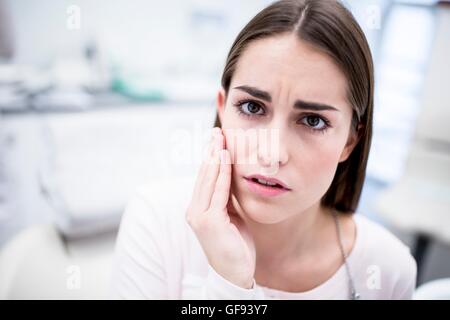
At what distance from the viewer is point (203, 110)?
4.33 feet

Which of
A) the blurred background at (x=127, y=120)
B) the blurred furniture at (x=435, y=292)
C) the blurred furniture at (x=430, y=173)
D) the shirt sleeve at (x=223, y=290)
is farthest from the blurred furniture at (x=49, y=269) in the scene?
the blurred furniture at (x=430, y=173)

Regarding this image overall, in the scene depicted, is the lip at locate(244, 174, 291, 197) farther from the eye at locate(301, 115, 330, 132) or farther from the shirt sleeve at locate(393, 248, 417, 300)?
the shirt sleeve at locate(393, 248, 417, 300)

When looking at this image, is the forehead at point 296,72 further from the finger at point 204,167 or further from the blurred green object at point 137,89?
the blurred green object at point 137,89

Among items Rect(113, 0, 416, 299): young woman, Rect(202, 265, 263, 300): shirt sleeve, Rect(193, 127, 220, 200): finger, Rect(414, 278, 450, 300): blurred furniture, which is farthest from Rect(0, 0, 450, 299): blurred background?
Rect(202, 265, 263, 300): shirt sleeve

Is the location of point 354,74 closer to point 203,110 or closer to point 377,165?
point 203,110

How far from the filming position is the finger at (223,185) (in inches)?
21.2

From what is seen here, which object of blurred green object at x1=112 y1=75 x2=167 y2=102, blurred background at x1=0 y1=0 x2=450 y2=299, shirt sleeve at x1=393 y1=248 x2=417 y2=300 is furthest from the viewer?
blurred green object at x1=112 y1=75 x2=167 y2=102

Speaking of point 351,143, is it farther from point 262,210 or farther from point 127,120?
point 127,120

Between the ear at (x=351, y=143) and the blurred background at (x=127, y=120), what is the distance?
83 millimetres

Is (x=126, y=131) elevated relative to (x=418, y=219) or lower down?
elevated

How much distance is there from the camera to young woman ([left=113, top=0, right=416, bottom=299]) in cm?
49

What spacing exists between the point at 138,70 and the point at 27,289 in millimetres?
1013

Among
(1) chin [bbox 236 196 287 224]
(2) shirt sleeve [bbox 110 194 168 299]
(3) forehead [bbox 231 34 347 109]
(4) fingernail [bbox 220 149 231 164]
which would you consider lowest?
(2) shirt sleeve [bbox 110 194 168 299]

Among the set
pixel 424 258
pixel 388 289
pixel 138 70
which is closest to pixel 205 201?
pixel 388 289
